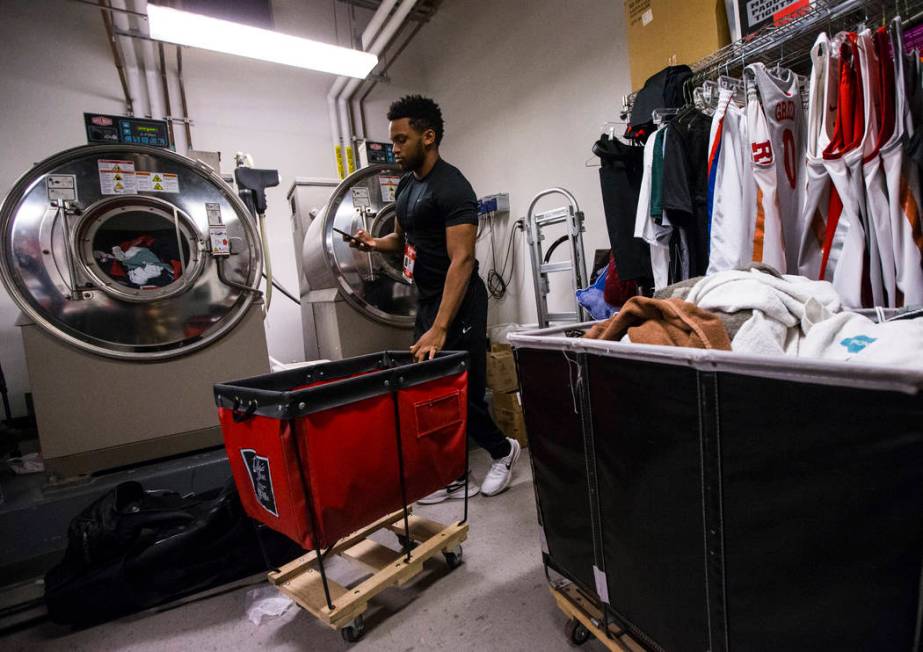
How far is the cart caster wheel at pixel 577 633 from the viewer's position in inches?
45.9

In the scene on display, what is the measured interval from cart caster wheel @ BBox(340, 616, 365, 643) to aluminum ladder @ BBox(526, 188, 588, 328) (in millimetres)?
1851

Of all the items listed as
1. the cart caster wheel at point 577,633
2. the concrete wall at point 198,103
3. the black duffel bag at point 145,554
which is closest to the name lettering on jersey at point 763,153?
the cart caster wheel at point 577,633

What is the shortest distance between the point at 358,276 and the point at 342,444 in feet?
5.38

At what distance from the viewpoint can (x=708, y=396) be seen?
71cm

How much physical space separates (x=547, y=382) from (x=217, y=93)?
4309 mm

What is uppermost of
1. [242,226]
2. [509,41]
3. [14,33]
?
[14,33]

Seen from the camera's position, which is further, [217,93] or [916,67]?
[217,93]

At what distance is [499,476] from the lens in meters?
2.10

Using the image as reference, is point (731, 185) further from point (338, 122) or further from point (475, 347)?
point (338, 122)

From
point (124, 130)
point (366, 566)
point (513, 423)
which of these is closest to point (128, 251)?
point (124, 130)

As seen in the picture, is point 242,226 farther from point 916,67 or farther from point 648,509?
point 916,67

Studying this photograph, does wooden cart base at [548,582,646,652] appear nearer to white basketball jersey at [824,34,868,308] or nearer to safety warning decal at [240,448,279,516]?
safety warning decal at [240,448,279,516]

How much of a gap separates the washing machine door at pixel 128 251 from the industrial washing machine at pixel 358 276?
0.45m

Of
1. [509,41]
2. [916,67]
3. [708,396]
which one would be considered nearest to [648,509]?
[708,396]
